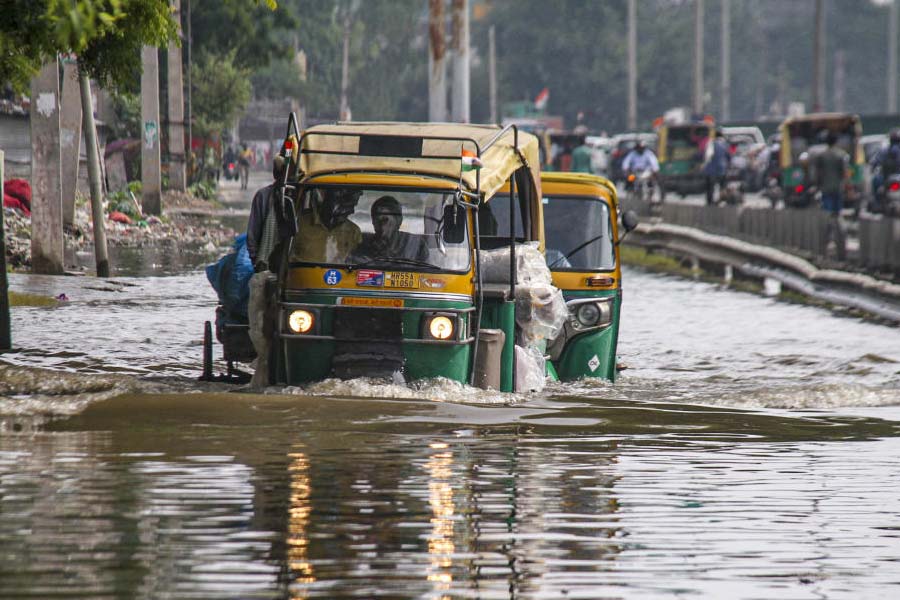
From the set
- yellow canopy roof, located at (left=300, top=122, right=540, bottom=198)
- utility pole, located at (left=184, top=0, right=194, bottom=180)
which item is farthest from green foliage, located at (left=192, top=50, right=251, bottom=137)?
yellow canopy roof, located at (left=300, top=122, right=540, bottom=198)

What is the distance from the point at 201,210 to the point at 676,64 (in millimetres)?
73713

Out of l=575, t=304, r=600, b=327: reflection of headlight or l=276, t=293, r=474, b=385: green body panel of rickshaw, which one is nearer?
l=276, t=293, r=474, b=385: green body panel of rickshaw

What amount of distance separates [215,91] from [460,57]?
24.3 ft

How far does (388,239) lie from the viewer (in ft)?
36.4

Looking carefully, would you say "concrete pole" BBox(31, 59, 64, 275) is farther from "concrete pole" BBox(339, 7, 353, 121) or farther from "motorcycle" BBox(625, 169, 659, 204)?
"concrete pole" BBox(339, 7, 353, 121)

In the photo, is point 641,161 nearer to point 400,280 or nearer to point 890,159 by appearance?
point 890,159

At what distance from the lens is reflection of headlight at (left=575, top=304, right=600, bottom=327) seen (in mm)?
13344

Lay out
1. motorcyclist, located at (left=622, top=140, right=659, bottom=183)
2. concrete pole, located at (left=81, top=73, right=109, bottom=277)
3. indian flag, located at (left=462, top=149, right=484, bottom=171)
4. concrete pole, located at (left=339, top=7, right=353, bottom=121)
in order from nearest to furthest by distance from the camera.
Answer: indian flag, located at (left=462, top=149, right=484, bottom=171)
concrete pole, located at (left=81, top=73, right=109, bottom=277)
motorcyclist, located at (left=622, top=140, right=659, bottom=183)
concrete pole, located at (left=339, top=7, right=353, bottom=121)

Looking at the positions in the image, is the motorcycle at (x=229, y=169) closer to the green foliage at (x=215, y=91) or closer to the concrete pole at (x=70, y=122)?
the green foliage at (x=215, y=91)

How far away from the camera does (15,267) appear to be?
2202 cm

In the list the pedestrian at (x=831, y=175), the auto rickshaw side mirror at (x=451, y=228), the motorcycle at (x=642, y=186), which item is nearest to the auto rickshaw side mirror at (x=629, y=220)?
the auto rickshaw side mirror at (x=451, y=228)

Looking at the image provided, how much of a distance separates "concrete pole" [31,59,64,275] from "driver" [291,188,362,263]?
9228 mm

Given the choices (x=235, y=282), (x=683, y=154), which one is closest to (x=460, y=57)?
(x=683, y=154)

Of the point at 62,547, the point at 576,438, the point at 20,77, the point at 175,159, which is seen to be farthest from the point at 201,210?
the point at 62,547
